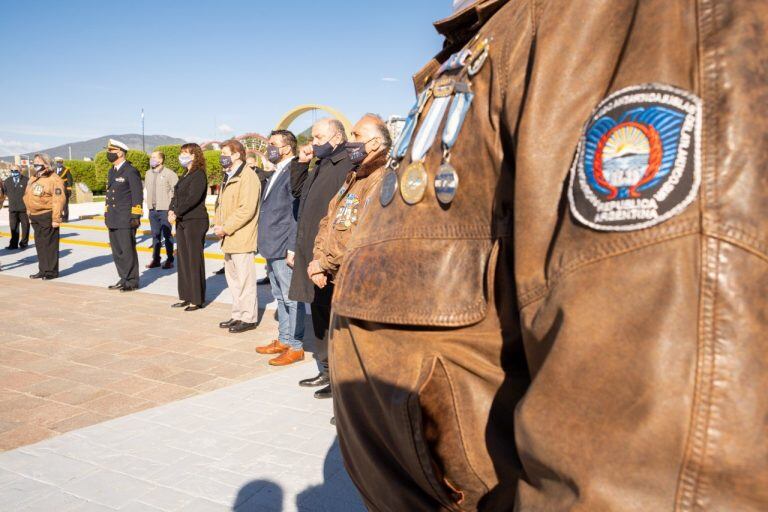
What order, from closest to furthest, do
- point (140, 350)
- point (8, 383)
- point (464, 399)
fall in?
1. point (464, 399)
2. point (8, 383)
3. point (140, 350)

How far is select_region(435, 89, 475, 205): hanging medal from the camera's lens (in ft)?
3.32

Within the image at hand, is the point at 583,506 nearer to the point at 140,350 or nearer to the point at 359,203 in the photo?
the point at 359,203

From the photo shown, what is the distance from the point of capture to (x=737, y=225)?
63cm

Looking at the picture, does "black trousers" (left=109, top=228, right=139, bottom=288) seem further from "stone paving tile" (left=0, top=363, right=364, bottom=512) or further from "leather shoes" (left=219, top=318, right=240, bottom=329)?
"stone paving tile" (left=0, top=363, right=364, bottom=512)

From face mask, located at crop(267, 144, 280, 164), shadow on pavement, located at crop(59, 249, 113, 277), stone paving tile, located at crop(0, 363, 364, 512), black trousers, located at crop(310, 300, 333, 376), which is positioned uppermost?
face mask, located at crop(267, 144, 280, 164)

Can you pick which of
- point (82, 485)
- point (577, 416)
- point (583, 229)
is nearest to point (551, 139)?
point (583, 229)

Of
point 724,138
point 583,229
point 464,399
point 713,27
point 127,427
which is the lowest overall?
point 127,427

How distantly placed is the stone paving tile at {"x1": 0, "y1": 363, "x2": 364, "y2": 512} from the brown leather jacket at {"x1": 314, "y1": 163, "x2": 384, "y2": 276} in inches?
46.5

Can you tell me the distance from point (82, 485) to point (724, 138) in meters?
3.69

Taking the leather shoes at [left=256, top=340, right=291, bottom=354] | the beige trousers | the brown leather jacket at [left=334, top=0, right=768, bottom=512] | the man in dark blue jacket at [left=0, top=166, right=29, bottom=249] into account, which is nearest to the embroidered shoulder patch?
the brown leather jacket at [left=334, top=0, right=768, bottom=512]

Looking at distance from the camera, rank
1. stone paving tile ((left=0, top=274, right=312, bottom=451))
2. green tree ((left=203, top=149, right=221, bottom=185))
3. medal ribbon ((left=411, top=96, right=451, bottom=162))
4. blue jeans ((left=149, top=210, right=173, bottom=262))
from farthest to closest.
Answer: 1. green tree ((left=203, top=149, right=221, bottom=185))
2. blue jeans ((left=149, top=210, right=173, bottom=262))
3. stone paving tile ((left=0, top=274, right=312, bottom=451))
4. medal ribbon ((left=411, top=96, right=451, bottom=162))

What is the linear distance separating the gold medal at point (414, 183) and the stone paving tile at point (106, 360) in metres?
3.99

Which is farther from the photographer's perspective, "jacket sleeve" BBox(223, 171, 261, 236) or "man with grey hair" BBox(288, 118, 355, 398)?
"jacket sleeve" BBox(223, 171, 261, 236)

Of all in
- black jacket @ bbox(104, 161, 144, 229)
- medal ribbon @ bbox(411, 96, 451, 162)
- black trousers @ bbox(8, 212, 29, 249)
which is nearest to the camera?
medal ribbon @ bbox(411, 96, 451, 162)
